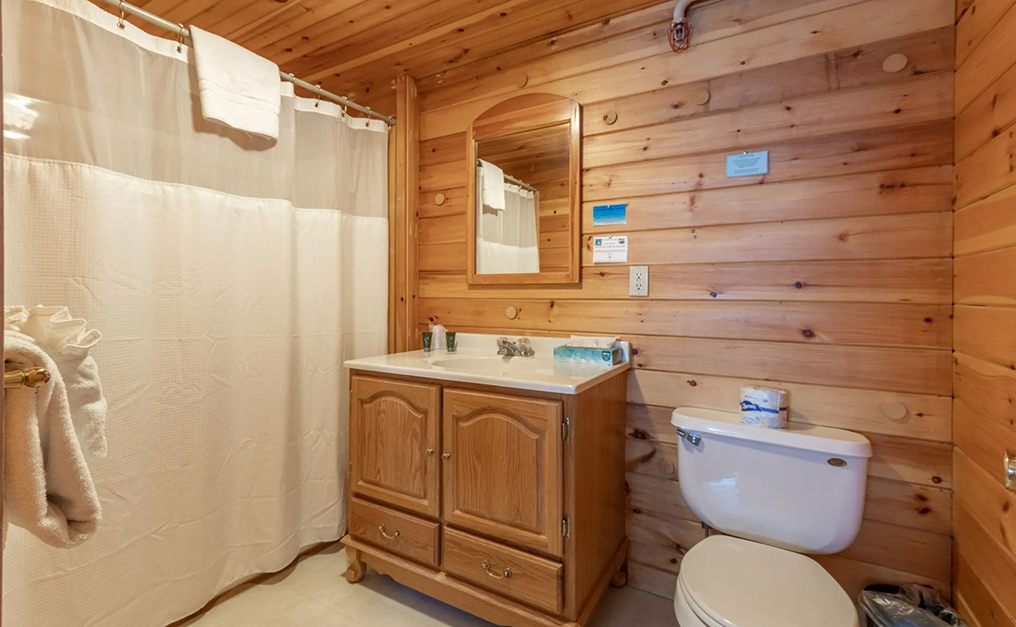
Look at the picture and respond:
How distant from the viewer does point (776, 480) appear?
4.57 feet

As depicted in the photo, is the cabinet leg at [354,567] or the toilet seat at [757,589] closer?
the toilet seat at [757,589]

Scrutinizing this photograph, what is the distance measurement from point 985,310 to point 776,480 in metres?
0.67

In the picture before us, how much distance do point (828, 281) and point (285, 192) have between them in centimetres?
193

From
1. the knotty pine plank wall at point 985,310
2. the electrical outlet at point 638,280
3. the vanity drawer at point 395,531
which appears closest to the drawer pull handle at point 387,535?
the vanity drawer at point 395,531

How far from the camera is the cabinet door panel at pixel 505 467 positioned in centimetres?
142

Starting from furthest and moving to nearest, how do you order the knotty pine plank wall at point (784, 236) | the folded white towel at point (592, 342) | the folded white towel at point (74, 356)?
the folded white towel at point (592, 342) < the knotty pine plank wall at point (784, 236) < the folded white towel at point (74, 356)

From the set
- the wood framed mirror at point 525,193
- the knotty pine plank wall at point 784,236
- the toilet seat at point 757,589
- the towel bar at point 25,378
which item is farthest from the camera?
the wood framed mirror at point 525,193

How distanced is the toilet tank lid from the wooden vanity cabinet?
272mm

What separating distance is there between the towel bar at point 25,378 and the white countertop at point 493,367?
39.6 inches

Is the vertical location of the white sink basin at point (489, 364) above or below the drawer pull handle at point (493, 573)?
above

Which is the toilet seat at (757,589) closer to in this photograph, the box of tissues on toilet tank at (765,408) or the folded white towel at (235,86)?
the box of tissues on toilet tank at (765,408)

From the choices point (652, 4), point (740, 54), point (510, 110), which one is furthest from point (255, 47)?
point (740, 54)

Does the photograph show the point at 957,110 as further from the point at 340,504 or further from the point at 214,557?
the point at 214,557

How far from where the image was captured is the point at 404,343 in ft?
7.50
